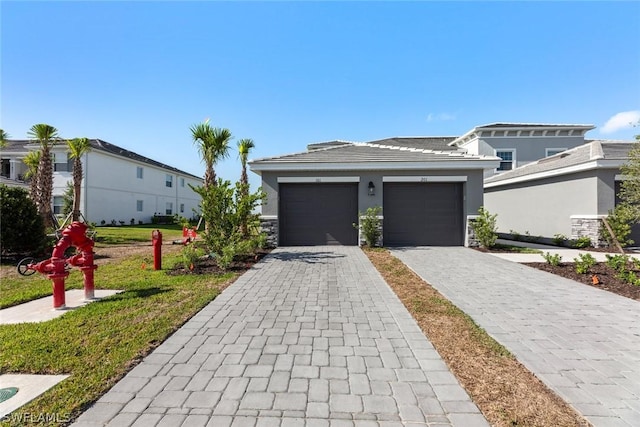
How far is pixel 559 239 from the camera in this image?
43.6 ft

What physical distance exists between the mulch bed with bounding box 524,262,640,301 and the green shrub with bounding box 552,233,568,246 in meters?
5.75

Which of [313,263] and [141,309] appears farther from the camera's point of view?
[313,263]

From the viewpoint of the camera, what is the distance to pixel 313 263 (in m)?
Result: 8.86

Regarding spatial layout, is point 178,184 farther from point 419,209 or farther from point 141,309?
point 141,309

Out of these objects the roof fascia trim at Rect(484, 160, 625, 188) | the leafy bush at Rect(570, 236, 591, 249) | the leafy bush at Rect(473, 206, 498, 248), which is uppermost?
the roof fascia trim at Rect(484, 160, 625, 188)

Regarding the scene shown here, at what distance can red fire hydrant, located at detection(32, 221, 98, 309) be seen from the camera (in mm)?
4762

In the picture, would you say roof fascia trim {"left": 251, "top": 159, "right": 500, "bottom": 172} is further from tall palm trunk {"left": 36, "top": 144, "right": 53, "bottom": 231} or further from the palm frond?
tall palm trunk {"left": 36, "top": 144, "right": 53, "bottom": 231}

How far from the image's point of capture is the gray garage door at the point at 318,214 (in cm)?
1269

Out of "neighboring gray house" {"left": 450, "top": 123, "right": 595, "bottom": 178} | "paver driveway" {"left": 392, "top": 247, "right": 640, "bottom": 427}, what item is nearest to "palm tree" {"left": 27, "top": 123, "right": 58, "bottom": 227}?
"paver driveway" {"left": 392, "top": 247, "right": 640, "bottom": 427}

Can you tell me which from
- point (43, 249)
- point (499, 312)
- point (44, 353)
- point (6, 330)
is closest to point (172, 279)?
point (6, 330)

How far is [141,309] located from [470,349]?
494 cm

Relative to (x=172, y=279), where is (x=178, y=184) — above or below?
above

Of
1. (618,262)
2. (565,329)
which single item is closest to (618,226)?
(618,262)

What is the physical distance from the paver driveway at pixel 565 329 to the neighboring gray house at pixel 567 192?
729 centimetres
